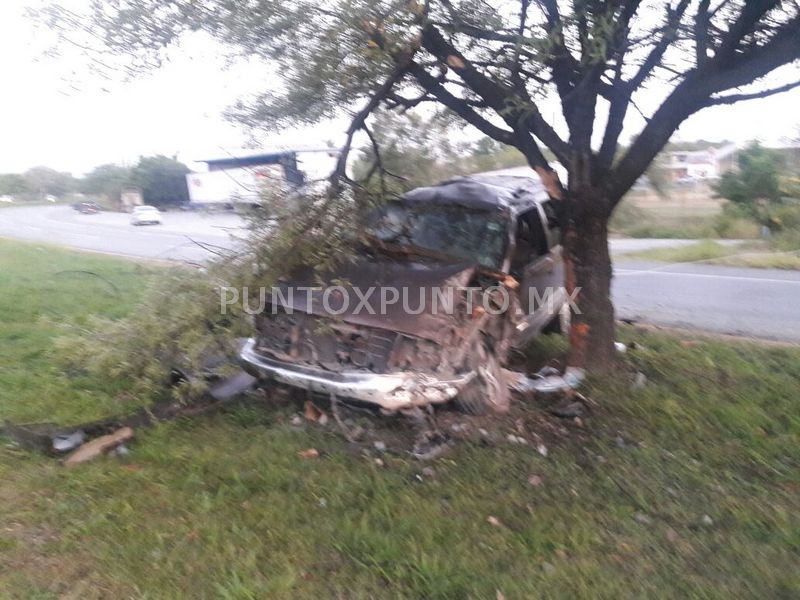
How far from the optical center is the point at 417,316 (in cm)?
473

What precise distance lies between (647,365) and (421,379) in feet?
9.12

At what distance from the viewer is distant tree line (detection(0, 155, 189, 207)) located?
14805mm

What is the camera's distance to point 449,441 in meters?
4.67

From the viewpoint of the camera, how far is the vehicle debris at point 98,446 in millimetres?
4410

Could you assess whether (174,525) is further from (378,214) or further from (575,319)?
(575,319)

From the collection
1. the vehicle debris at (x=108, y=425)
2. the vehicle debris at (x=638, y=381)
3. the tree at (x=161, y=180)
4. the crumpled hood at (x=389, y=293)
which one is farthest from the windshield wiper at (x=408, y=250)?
the tree at (x=161, y=180)

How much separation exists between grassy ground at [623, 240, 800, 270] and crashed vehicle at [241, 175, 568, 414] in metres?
10.7

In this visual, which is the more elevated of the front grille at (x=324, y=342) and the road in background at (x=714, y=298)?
the front grille at (x=324, y=342)

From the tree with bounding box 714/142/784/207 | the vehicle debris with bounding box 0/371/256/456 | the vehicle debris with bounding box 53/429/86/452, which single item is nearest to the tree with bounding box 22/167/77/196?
the tree with bounding box 714/142/784/207

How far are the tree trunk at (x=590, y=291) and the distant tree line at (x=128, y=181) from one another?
917 cm

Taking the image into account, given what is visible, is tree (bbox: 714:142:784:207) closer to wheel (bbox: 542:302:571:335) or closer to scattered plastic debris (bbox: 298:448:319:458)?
wheel (bbox: 542:302:571:335)

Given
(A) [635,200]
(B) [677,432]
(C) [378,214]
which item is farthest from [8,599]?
(A) [635,200]

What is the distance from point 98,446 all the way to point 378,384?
1.98 metres

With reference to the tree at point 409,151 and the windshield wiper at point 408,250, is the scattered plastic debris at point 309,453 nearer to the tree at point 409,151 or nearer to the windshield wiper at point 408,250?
the windshield wiper at point 408,250
